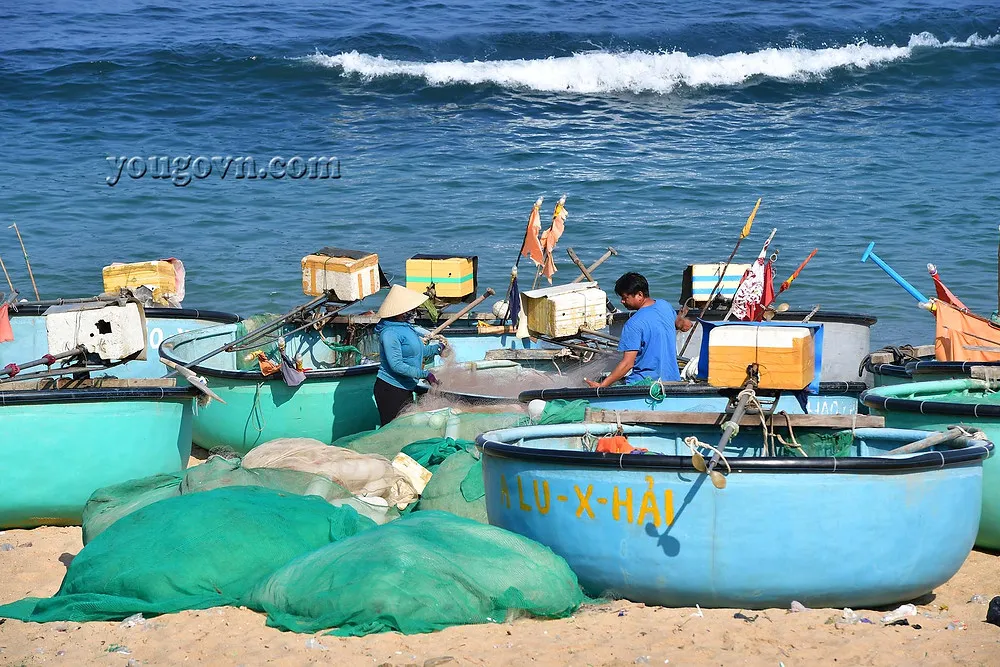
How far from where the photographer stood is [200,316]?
1105 cm

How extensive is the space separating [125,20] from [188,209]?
43.1 ft

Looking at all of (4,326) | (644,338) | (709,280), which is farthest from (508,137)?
(644,338)

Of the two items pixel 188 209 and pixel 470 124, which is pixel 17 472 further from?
pixel 470 124

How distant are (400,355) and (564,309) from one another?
4.26 feet

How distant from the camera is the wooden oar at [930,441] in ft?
19.4

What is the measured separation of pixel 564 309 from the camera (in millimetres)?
9227

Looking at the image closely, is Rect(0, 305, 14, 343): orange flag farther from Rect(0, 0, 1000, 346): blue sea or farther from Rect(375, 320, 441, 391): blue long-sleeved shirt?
Rect(0, 0, 1000, 346): blue sea

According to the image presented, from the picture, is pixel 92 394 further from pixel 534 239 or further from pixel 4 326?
pixel 534 239

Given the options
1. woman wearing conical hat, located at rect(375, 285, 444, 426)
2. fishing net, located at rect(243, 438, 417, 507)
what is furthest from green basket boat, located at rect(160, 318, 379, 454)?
fishing net, located at rect(243, 438, 417, 507)

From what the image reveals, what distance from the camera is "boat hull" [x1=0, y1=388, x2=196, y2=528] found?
749 centimetres

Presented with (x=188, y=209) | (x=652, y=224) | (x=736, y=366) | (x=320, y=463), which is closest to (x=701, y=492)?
(x=736, y=366)

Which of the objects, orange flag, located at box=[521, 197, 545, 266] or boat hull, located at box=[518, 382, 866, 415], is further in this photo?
Result: orange flag, located at box=[521, 197, 545, 266]

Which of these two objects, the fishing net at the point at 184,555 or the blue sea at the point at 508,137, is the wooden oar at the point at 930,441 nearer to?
the fishing net at the point at 184,555

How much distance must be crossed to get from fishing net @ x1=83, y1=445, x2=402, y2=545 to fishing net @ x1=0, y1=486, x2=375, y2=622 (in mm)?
575
